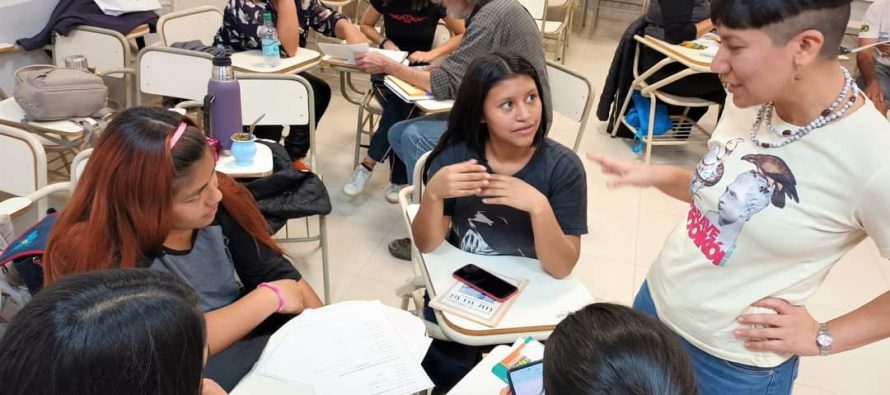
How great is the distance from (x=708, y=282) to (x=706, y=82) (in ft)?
8.75

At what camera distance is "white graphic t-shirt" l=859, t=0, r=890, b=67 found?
3.38 metres

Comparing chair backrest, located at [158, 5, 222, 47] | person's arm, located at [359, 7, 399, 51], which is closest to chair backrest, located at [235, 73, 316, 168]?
chair backrest, located at [158, 5, 222, 47]

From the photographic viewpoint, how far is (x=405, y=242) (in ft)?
9.28

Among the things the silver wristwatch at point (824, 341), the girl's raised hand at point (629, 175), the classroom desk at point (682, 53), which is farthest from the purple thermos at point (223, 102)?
the classroom desk at point (682, 53)

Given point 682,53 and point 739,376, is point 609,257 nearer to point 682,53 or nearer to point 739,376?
point 682,53

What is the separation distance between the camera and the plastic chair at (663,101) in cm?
342

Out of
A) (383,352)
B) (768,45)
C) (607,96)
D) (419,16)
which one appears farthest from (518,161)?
(607,96)

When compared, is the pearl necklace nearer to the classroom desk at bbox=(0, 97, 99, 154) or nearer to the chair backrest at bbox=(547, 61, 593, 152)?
the chair backrest at bbox=(547, 61, 593, 152)

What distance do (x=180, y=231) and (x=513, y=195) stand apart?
0.73 metres

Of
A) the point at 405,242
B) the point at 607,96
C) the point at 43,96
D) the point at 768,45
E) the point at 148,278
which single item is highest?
the point at 768,45

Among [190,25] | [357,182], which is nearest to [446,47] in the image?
[357,182]

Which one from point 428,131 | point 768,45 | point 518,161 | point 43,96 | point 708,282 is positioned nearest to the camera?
point 768,45

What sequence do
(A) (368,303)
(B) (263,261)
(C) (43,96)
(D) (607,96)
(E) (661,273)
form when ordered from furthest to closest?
(D) (607,96), (C) (43,96), (B) (263,261), (A) (368,303), (E) (661,273)

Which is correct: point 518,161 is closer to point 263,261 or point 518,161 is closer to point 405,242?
point 263,261
